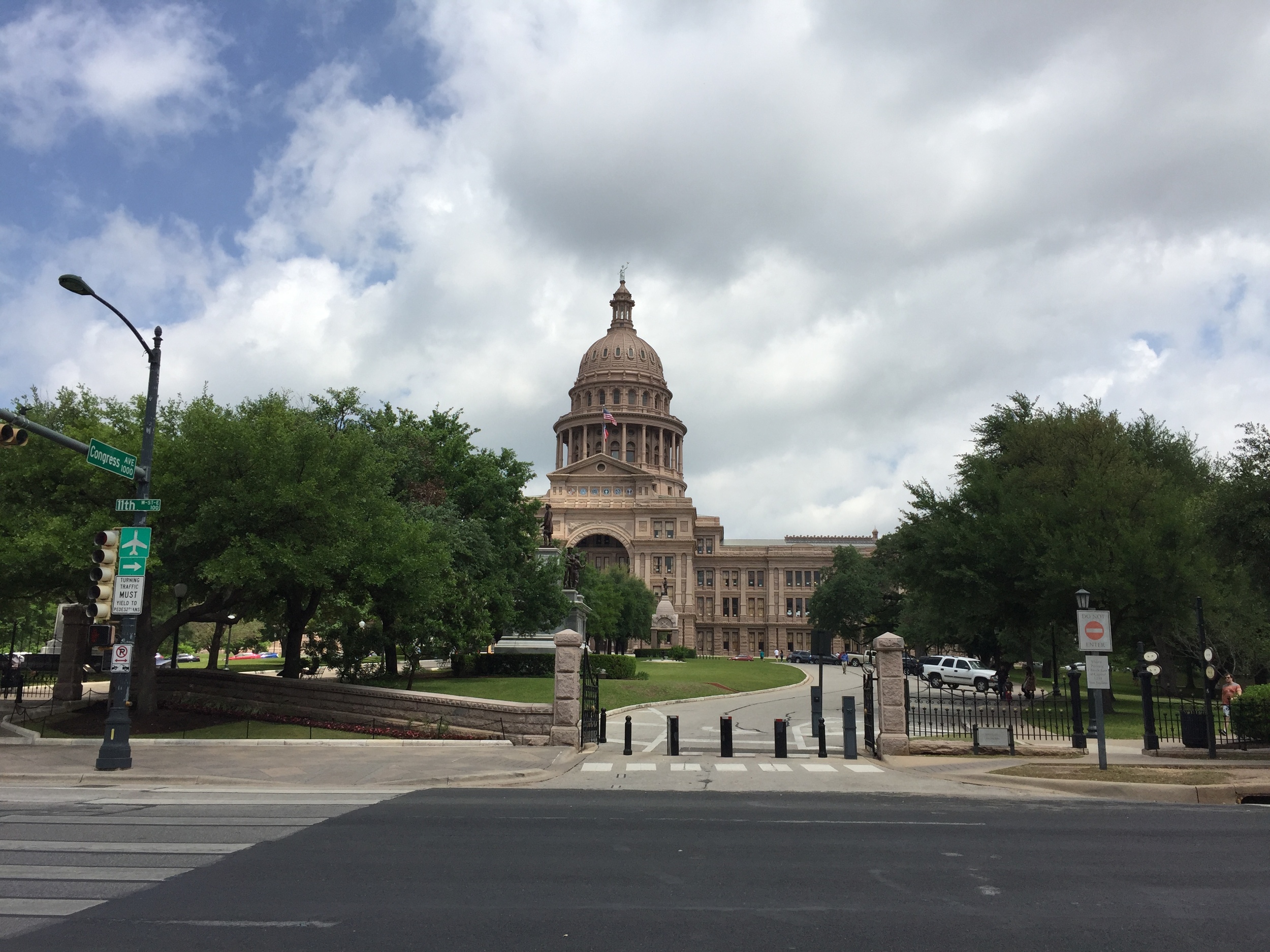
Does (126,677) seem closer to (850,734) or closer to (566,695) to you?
(566,695)

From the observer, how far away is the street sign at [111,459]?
50.4 ft

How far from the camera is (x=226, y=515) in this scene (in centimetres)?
2084

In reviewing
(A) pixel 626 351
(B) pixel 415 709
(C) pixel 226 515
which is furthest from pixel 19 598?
(A) pixel 626 351

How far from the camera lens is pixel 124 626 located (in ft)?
54.3

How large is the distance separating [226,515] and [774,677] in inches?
1460

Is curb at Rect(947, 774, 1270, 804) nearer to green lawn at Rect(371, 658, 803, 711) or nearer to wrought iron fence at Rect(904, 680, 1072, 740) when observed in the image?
wrought iron fence at Rect(904, 680, 1072, 740)

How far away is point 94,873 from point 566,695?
1168cm

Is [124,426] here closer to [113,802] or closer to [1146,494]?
[113,802]

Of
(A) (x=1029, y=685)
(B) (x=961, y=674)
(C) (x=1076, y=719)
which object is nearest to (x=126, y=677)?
(C) (x=1076, y=719)

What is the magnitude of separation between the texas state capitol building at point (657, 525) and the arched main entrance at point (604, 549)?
16 cm

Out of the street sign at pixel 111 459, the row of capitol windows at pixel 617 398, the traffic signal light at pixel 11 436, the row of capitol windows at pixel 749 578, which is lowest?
the traffic signal light at pixel 11 436

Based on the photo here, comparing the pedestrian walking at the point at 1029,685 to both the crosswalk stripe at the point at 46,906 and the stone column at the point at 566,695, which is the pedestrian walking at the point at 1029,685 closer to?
the stone column at the point at 566,695

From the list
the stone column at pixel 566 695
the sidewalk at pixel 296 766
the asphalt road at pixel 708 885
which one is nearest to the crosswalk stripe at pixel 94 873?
the asphalt road at pixel 708 885

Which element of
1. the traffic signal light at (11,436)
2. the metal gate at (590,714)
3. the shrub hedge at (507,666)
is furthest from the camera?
the shrub hedge at (507,666)
